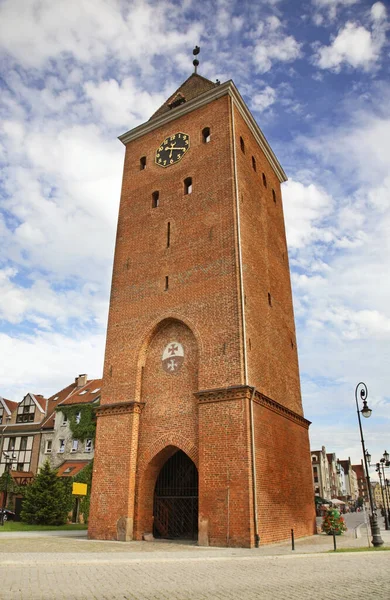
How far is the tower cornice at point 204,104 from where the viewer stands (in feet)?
78.3

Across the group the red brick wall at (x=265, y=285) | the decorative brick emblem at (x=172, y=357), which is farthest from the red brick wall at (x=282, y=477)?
the decorative brick emblem at (x=172, y=357)

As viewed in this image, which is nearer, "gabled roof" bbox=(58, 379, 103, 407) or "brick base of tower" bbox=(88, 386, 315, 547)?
"brick base of tower" bbox=(88, 386, 315, 547)

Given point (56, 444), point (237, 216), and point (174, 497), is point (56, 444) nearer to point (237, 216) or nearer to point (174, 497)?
point (174, 497)

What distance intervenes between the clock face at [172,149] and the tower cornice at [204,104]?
132 centimetres

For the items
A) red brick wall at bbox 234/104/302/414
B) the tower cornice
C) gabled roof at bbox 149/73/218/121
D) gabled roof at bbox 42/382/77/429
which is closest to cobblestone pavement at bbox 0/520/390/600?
red brick wall at bbox 234/104/302/414

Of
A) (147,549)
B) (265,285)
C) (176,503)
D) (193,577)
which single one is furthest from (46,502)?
(193,577)

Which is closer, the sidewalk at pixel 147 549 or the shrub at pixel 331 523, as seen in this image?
the sidewalk at pixel 147 549

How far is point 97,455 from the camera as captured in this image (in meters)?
19.4

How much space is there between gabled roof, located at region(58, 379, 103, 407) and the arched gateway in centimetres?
2060

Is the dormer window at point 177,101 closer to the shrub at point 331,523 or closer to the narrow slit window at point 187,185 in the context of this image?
the narrow slit window at point 187,185

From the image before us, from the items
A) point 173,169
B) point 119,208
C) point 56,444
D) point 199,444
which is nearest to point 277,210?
point 173,169

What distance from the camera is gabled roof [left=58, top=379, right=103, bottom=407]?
3911cm

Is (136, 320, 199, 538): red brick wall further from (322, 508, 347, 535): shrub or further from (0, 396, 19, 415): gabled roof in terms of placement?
(0, 396, 19, 415): gabled roof

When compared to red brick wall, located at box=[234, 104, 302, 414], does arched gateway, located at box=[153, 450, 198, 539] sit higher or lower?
lower
